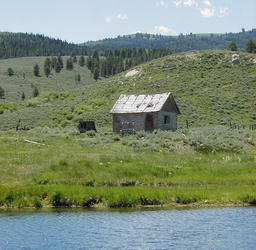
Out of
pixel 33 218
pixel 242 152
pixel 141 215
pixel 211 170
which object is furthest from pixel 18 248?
pixel 242 152

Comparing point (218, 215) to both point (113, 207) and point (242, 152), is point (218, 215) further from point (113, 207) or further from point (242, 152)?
point (242, 152)

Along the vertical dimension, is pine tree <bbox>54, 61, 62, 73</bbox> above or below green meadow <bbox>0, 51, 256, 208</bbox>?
above

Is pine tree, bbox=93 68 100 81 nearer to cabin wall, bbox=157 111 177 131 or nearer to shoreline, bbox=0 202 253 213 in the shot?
cabin wall, bbox=157 111 177 131

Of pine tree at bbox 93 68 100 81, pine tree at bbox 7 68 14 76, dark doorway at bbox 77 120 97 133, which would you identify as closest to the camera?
dark doorway at bbox 77 120 97 133

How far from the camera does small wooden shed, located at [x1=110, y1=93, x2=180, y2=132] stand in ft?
198

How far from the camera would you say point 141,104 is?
201 ft

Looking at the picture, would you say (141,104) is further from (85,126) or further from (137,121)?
(85,126)

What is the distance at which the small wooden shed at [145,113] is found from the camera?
60.3 m

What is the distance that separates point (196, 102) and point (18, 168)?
61.5 meters

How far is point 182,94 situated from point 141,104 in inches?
1326

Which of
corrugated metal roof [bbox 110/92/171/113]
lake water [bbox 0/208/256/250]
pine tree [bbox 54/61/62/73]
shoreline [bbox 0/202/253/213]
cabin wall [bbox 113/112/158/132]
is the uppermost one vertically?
pine tree [bbox 54/61/62/73]

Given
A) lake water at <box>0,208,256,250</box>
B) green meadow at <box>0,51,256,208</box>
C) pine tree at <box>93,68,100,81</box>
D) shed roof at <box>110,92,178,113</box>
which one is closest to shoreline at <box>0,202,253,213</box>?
green meadow at <box>0,51,256,208</box>

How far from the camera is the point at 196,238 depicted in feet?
62.6

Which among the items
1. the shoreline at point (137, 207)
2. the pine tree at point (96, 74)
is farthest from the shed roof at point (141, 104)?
the pine tree at point (96, 74)
